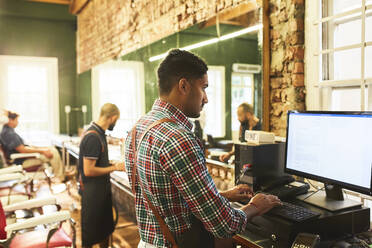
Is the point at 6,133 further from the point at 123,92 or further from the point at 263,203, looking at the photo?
the point at 263,203

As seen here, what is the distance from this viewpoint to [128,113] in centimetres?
491

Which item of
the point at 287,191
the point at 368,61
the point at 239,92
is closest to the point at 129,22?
the point at 239,92

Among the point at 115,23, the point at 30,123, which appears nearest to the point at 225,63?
the point at 115,23

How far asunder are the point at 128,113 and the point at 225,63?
2.43 metres

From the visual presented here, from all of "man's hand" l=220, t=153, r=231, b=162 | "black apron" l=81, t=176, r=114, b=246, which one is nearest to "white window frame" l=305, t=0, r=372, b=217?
"man's hand" l=220, t=153, r=231, b=162

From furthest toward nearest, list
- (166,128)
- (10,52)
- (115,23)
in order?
(10,52) < (115,23) < (166,128)

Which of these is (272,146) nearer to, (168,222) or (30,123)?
(168,222)

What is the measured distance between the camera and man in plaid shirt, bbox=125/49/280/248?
1.28 metres

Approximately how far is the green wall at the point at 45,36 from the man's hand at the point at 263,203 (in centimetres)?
798

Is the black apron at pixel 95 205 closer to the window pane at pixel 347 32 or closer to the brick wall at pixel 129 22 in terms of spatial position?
the brick wall at pixel 129 22

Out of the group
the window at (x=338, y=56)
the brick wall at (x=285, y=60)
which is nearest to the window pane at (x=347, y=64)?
the window at (x=338, y=56)

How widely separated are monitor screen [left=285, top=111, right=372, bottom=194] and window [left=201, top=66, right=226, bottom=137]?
99 cm

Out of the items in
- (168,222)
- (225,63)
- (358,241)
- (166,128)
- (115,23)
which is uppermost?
(115,23)

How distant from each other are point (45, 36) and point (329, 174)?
837 centimetres
